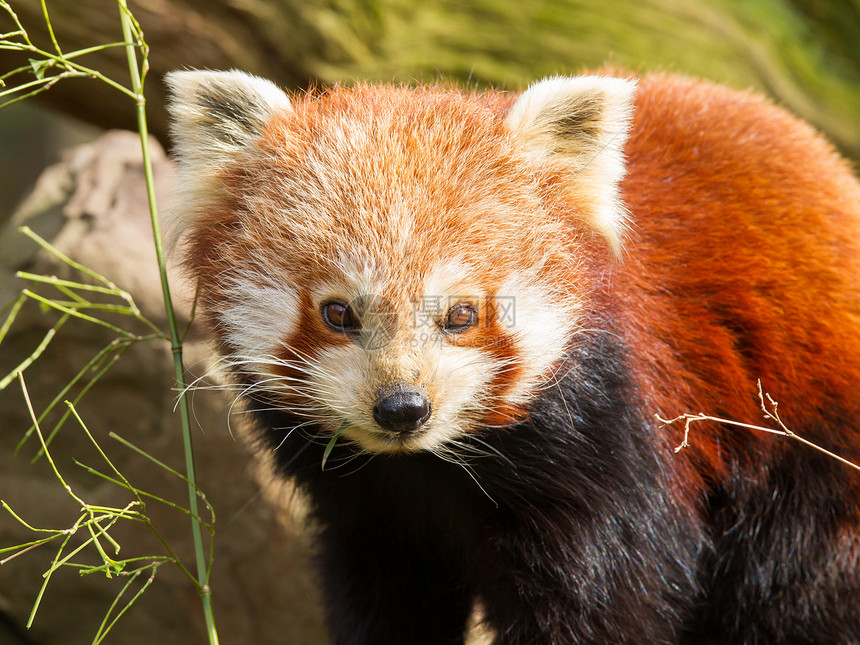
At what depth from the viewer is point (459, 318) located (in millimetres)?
2746

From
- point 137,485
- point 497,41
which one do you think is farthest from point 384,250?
point 497,41

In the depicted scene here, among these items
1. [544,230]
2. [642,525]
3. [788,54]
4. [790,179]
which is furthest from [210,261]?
[788,54]

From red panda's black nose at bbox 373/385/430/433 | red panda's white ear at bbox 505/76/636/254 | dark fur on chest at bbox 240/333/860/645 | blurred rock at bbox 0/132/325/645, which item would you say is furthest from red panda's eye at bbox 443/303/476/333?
blurred rock at bbox 0/132/325/645

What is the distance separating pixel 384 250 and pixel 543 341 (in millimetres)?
647

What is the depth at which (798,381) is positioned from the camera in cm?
346

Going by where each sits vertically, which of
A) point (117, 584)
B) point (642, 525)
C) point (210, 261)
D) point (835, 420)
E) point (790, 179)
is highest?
point (790, 179)

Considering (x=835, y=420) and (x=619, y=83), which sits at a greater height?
(x=619, y=83)

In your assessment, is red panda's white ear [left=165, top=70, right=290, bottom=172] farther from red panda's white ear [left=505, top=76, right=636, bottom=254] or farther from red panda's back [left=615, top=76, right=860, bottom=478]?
red panda's back [left=615, top=76, right=860, bottom=478]

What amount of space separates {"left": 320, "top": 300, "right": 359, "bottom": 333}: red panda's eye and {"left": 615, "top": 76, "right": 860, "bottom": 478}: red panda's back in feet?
3.67

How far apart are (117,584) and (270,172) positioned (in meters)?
3.31

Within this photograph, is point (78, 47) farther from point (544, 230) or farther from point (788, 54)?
point (788, 54)

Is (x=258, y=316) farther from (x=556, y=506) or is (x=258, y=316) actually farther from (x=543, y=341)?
(x=556, y=506)

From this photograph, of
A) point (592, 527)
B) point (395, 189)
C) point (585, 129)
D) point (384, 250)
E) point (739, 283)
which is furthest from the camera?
point (739, 283)

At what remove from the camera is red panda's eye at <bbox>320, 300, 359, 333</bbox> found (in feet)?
8.93
